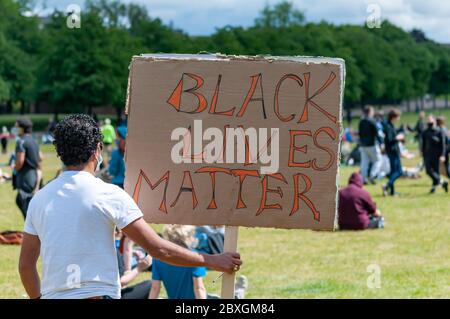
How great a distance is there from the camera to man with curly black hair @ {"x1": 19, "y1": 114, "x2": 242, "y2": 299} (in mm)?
4676

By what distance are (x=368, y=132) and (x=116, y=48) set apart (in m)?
52.9

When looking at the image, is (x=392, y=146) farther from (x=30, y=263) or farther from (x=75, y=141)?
(x=75, y=141)

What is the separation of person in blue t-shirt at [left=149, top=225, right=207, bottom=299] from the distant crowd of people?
8.41 meters

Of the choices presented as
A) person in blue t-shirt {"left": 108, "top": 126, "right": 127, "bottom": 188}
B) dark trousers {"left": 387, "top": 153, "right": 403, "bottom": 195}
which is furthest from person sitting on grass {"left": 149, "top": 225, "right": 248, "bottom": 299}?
dark trousers {"left": 387, "top": 153, "right": 403, "bottom": 195}

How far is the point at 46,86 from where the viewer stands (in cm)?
7375

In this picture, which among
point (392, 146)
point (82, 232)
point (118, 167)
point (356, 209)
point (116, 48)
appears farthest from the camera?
point (116, 48)

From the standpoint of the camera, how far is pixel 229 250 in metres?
5.02

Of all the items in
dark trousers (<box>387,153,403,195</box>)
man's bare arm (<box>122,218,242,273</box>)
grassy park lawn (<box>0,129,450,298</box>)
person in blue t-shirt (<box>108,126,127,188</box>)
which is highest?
man's bare arm (<box>122,218,242,273</box>)

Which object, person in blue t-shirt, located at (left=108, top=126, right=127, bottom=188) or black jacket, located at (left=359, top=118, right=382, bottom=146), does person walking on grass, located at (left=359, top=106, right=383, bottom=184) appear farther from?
person in blue t-shirt, located at (left=108, top=126, right=127, bottom=188)

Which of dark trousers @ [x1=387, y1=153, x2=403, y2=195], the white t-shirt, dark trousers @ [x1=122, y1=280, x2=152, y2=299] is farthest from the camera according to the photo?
dark trousers @ [x1=387, y1=153, x2=403, y2=195]

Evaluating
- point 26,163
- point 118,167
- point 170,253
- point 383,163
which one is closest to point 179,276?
point 170,253

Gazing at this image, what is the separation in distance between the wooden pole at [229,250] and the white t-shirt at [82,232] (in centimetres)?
54

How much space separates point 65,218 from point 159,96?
2.68ft

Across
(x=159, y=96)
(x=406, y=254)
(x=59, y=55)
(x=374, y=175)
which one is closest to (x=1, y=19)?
(x=59, y=55)
